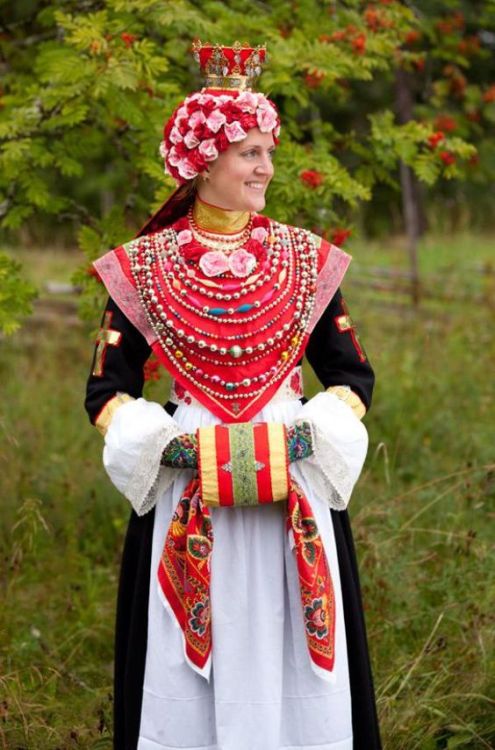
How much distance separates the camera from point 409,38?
15.5 feet

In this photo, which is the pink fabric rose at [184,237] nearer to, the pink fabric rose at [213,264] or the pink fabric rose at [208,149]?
the pink fabric rose at [213,264]

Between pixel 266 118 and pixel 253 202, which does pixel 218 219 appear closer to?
pixel 253 202

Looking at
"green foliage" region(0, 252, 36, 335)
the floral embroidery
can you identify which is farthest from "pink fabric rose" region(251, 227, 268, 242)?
"green foliage" region(0, 252, 36, 335)

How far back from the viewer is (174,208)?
2.75m

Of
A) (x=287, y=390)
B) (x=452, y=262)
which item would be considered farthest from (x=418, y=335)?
(x=287, y=390)

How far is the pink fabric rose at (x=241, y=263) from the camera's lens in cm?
259

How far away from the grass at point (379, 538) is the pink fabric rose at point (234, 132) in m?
1.38

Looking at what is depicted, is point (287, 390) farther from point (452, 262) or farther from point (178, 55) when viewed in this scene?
point (452, 262)

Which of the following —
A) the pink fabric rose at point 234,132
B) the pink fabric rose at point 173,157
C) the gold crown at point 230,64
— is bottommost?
the pink fabric rose at point 173,157

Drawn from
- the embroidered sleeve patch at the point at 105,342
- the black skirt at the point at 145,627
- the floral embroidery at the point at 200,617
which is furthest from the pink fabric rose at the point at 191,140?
the floral embroidery at the point at 200,617

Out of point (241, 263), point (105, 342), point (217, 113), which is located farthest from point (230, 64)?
point (105, 342)

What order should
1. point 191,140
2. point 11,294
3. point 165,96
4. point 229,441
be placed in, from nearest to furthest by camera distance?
point 229,441
point 191,140
point 11,294
point 165,96

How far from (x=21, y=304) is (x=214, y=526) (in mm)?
1431

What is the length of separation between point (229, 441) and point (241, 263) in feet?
1.44
